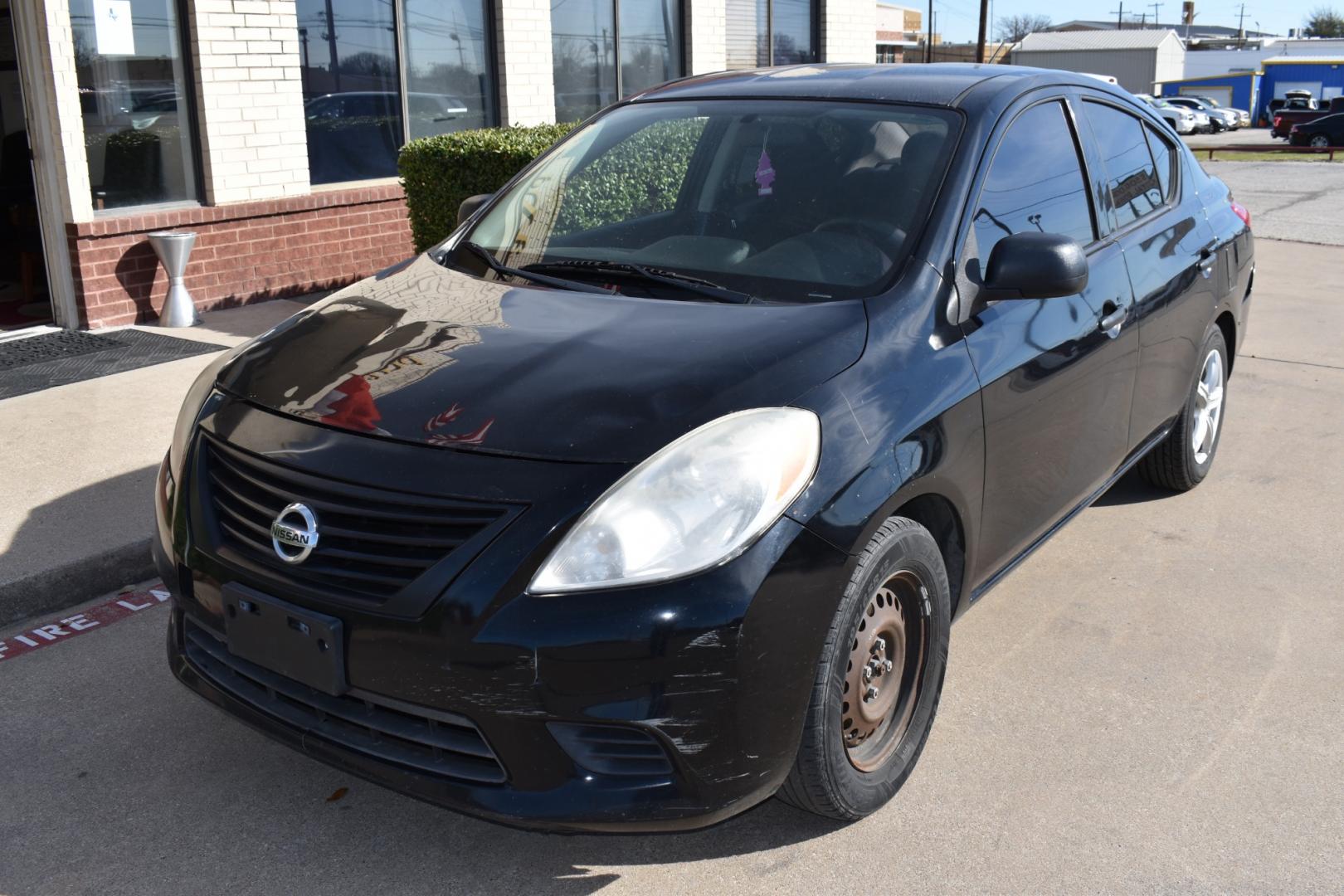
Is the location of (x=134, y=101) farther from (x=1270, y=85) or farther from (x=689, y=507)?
(x=1270, y=85)

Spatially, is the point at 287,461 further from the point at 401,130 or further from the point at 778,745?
the point at 401,130

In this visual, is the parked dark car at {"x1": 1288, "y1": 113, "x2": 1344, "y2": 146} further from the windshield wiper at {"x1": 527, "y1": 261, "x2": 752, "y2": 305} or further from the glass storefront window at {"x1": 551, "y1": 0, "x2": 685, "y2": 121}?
the windshield wiper at {"x1": 527, "y1": 261, "x2": 752, "y2": 305}

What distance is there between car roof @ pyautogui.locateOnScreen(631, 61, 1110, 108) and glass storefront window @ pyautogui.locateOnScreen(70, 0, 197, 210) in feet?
17.4

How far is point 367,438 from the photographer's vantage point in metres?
2.75

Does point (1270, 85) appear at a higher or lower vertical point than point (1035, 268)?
higher

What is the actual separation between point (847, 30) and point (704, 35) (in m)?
2.94

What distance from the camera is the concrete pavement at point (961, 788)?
9.56ft

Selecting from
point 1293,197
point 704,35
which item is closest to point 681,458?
point 704,35

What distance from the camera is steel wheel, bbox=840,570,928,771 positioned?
116 inches

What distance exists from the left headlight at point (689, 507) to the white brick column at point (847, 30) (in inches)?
534

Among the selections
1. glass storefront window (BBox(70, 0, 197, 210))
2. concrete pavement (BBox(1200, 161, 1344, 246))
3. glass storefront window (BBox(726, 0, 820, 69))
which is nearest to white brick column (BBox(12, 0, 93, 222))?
glass storefront window (BBox(70, 0, 197, 210))

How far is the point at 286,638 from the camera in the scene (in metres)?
2.71

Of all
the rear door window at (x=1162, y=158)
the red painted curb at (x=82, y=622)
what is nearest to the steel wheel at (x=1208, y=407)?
the rear door window at (x=1162, y=158)

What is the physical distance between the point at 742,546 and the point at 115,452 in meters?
4.08
